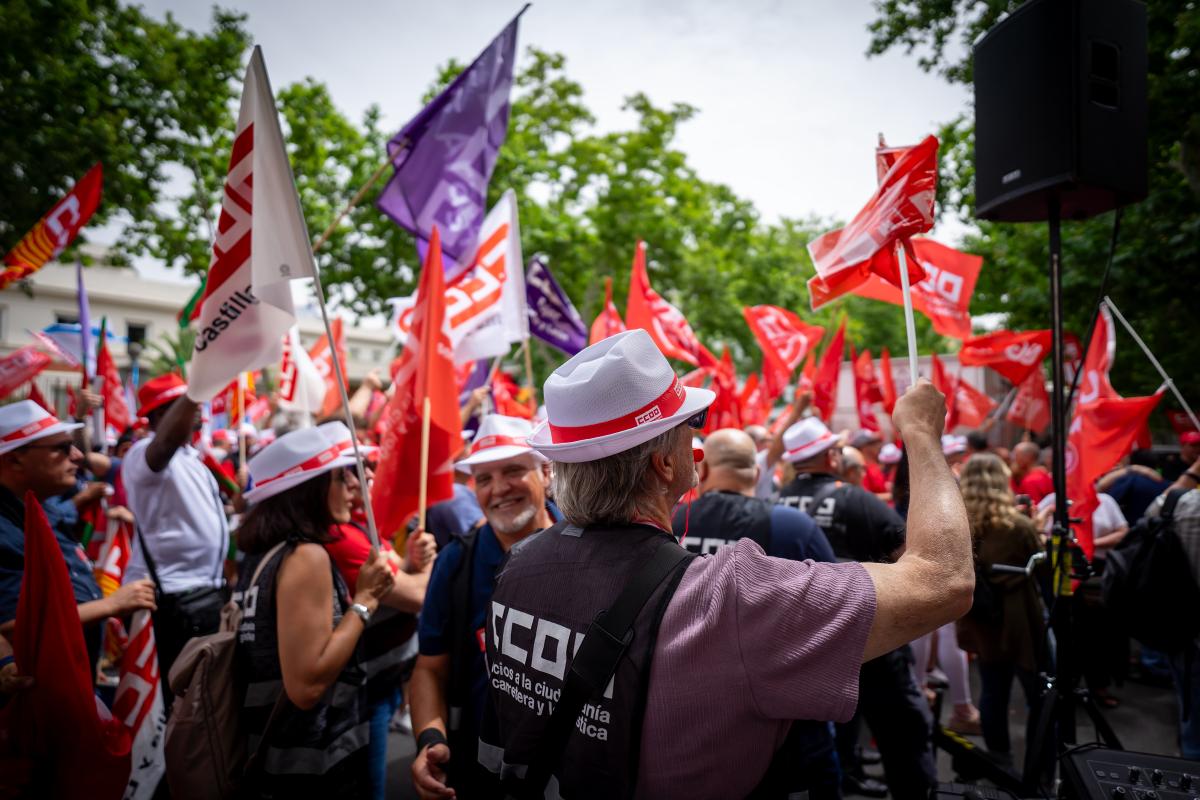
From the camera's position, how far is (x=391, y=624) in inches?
133

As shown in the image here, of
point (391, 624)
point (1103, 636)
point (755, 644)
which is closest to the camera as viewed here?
point (755, 644)

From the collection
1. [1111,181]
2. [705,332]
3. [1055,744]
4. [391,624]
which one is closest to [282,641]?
[391,624]

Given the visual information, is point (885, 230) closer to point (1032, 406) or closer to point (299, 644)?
point (299, 644)

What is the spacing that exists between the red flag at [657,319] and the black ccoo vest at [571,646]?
543 centimetres

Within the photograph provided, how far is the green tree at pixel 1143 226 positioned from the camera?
845 centimetres

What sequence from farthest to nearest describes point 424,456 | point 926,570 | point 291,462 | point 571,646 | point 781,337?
1. point 781,337
2. point 424,456
3. point 291,462
4. point 571,646
5. point 926,570

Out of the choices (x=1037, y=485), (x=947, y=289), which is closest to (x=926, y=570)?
(x=947, y=289)

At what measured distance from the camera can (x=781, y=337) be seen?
8883mm

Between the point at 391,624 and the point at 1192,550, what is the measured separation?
12.5ft

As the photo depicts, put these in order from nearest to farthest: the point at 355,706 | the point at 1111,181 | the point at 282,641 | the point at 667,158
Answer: the point at 282,641 → the point at 355,706 → the point at 1111,181 → the point at 667,158

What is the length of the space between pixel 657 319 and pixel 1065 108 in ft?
14.7

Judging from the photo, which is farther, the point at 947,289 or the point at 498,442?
the point at 947,289

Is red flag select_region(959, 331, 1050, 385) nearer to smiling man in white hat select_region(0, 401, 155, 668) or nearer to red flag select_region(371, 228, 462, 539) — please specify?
red flag select_region(371, 228, 462, 539)

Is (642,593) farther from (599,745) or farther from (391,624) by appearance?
(391,624)
